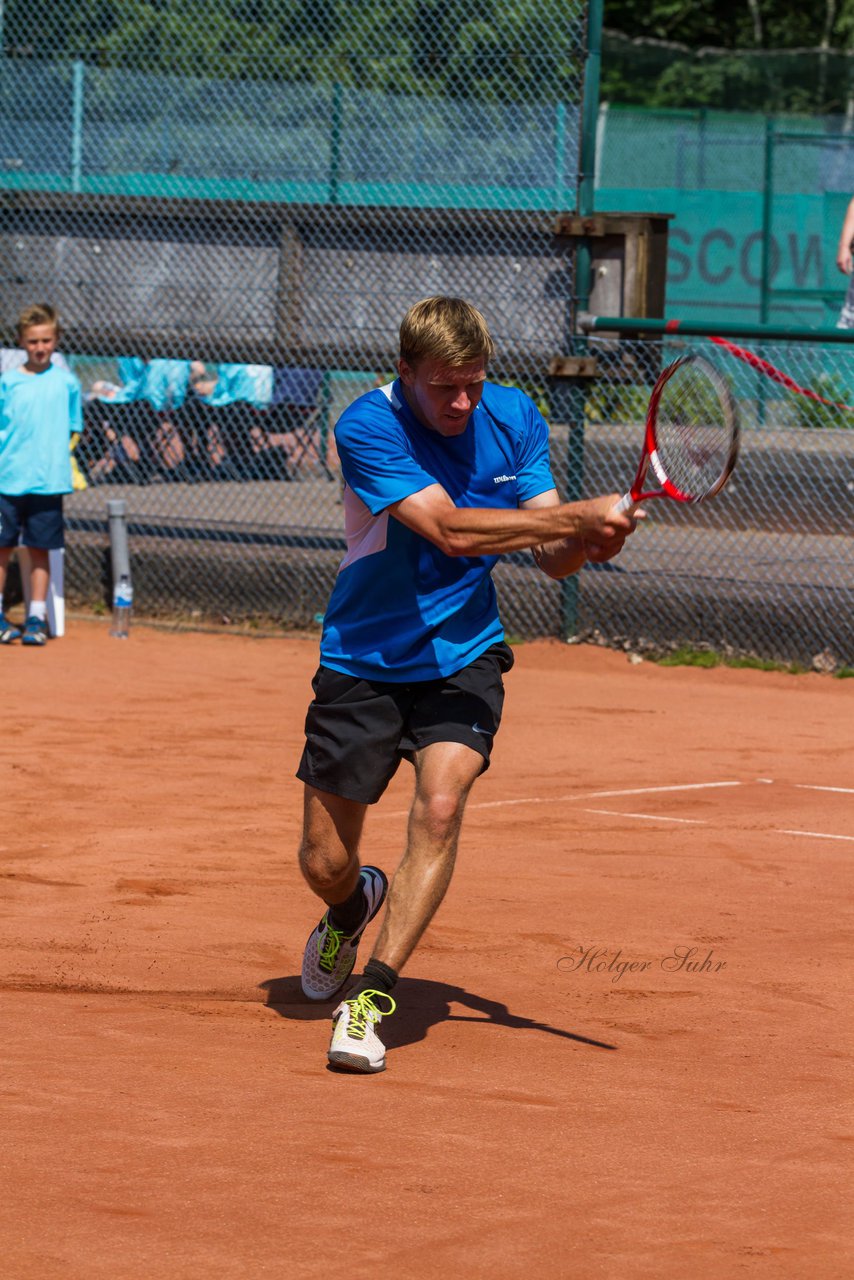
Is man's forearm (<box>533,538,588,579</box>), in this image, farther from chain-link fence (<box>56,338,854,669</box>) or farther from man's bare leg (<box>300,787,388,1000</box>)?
chain-link fence (<box>56,338,854,669</box>)

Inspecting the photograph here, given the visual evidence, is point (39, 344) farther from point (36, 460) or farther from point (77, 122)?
point (77, 122)

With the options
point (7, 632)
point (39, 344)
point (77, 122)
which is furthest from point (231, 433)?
point (7, 632)

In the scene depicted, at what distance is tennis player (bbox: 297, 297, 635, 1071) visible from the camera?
4488mm

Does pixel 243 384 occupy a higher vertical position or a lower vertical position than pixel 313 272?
lower

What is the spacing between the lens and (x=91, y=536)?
12750mm

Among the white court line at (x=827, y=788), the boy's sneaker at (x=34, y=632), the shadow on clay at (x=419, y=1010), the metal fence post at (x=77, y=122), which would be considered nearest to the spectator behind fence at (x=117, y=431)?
the metal fence post at (x=77, y=122)

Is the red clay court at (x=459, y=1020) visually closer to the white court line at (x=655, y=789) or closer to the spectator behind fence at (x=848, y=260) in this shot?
the white court line at (x=655, y=789)

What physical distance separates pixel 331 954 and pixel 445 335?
64.9 inches

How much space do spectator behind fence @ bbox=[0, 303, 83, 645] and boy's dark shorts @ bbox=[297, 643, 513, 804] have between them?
691 centimetres

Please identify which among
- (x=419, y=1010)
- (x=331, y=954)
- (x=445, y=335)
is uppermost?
(x=445, y=335)

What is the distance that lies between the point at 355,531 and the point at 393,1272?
2.03 metres

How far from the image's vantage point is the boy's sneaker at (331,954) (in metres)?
5.04

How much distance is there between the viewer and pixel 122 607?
38.8 feet

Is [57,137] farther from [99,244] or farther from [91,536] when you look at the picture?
[91,536]
